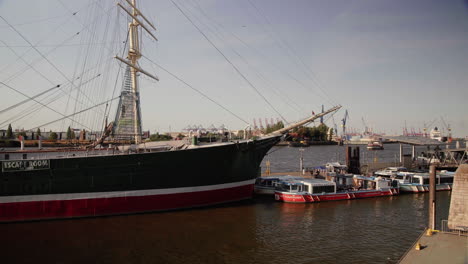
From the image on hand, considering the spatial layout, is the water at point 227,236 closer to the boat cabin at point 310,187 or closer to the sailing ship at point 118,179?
the sailing ship at point 118,179

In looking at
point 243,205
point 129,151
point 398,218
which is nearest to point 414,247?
point 398,218

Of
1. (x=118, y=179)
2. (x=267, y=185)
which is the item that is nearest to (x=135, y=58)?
(x=118, y=179)

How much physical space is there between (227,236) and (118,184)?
8087 mm

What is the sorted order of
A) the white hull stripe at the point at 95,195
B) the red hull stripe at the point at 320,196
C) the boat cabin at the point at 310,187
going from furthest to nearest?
1. the boat cabin at the point at 310,187
2. the red hull stripe at the point at 320,196
3. the white hull stripe at the point at 95,195

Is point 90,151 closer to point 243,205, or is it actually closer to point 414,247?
point 243,205

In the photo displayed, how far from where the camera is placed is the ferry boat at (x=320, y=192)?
25.1 meters

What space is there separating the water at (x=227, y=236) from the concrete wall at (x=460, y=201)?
2766mm

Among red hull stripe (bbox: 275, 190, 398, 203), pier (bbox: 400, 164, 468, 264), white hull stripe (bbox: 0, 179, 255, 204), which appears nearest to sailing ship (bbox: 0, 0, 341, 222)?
white hull stripe (bbox: 0, 179, 255, 204)

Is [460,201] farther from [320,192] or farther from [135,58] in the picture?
[135,58]

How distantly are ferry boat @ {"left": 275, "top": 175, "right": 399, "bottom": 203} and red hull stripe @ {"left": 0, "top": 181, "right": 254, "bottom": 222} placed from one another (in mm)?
6221

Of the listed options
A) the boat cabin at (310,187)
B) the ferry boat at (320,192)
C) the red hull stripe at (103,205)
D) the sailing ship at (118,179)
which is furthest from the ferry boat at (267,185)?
the red hull stripe at (103,205)

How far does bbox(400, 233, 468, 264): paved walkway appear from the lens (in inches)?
428

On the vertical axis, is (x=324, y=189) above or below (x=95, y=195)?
below

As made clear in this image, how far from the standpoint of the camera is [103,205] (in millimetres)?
20094
